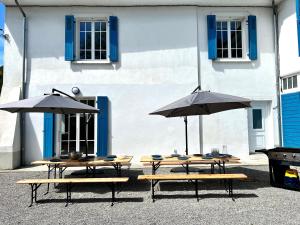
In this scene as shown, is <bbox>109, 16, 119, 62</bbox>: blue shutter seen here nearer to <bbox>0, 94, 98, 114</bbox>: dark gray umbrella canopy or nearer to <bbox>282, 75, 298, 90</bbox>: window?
<bbox>0, 94, 98, 114</bbox>: dark gray umbrella canopy

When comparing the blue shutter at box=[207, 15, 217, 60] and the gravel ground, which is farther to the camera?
the blue shutter at box=[207, 15, 217, 60]

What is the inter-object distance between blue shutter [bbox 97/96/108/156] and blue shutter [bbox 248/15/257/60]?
492cm

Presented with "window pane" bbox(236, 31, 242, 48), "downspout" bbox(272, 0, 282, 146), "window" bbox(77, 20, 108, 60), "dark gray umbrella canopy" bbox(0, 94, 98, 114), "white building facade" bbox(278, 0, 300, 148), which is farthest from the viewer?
"window pane" bbox(236, 31, 242, 48)

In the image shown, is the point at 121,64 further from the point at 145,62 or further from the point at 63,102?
the point at 63,102

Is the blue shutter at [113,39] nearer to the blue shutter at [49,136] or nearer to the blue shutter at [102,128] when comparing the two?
the blue shutter at [102,128]

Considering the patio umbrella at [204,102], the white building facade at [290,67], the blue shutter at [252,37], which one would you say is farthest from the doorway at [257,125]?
the patio umbrella at [204,102]

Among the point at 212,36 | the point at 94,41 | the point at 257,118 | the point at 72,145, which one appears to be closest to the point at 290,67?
the point at 257,118

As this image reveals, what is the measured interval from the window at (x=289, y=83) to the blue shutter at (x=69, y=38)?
22.2 ft

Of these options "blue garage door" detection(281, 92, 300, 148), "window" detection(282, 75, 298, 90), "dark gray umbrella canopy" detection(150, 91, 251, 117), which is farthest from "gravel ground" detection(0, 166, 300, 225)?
"window" detection(282, 75, 298, 90)

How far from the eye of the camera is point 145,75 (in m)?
9.55

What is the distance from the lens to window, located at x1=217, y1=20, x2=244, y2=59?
392 inches

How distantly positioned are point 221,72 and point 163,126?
2566 mm

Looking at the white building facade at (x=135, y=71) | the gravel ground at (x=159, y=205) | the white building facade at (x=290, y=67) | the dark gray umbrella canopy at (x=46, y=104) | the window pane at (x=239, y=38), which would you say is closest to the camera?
the gravel ground at (x=159, y=205)

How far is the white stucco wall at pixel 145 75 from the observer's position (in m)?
9.41
